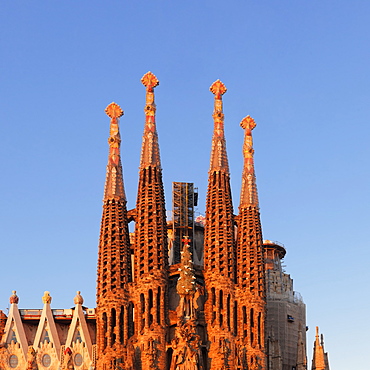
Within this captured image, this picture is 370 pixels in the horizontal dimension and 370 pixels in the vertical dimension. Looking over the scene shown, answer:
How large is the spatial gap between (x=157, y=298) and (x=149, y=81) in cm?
1915

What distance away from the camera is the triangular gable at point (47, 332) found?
3172 inches

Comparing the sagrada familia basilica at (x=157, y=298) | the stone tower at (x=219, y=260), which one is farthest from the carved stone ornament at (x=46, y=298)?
the stone tower at (x=219, y=260)

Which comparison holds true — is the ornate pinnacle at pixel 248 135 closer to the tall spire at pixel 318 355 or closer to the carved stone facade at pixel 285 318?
the carved stone facade at pixel 285 318

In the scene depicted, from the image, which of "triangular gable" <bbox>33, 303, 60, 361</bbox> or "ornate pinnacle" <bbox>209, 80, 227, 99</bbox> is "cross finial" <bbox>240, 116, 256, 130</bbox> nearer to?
"ornate pinnacle" <bbox>209, 80, 227, 99</bbox>

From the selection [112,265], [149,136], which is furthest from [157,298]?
[149,136]

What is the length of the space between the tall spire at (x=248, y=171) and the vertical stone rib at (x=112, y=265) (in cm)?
1058

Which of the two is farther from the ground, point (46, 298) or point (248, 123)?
point (248, 123)

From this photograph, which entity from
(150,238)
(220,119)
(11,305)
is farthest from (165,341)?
(220,119)

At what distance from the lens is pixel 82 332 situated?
8094 cm

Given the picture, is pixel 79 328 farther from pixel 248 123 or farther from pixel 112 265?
pixel 248 123

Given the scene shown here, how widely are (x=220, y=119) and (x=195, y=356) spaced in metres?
21.0

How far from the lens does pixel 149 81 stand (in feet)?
277

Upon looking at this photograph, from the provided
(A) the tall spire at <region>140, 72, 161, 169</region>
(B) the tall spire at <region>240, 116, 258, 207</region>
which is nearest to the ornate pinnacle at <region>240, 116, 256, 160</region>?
(B) the tall spire at <region>240, 116, 258, 207</region>

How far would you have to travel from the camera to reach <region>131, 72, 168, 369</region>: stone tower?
76875mm
